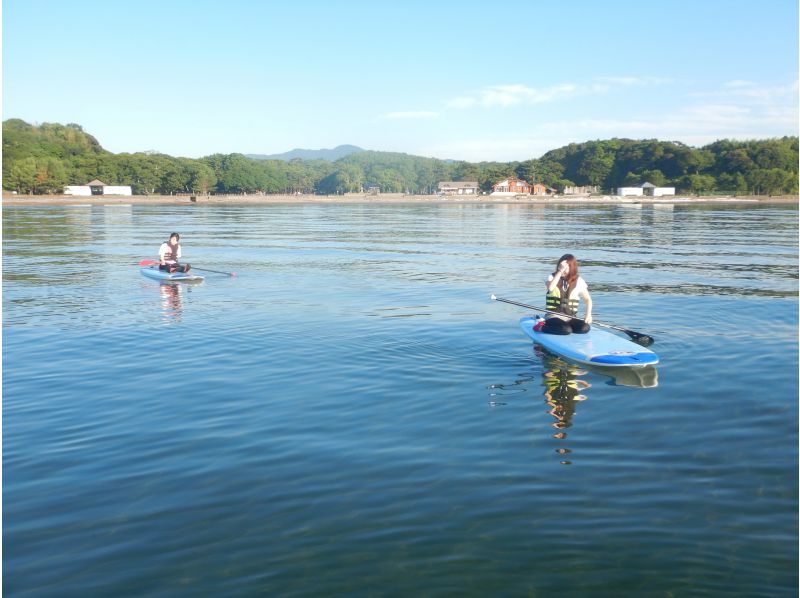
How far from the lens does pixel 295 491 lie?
8.18 metres

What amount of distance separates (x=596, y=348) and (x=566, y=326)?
4.19ft

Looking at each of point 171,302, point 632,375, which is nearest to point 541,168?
point 171,302

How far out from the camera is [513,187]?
7520 inches

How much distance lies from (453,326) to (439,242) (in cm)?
3089

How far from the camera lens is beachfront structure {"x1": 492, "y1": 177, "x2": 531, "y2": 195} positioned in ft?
627

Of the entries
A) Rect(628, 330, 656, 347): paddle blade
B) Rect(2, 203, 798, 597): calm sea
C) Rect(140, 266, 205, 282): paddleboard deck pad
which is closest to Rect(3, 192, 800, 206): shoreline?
Rect(140, 266, 205, 282): paddleboard deck pad

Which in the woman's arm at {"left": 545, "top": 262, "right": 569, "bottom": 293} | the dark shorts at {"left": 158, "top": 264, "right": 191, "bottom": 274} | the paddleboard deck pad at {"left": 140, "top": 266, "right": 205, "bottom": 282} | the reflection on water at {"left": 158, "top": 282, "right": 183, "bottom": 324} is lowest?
the reflection on water at {"left": 158, "top": 282, "right": 183, "bottom": 324}

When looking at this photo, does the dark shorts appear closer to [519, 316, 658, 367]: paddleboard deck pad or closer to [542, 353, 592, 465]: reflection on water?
[519, 316, 658, 367]: paddleboard deck pad

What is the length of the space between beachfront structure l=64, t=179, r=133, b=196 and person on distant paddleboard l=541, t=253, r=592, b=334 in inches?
5967

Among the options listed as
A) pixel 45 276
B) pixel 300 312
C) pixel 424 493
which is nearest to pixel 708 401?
pixel 424 493

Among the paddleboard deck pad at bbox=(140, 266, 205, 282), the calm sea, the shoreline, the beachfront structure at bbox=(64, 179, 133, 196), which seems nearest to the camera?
the calm sea

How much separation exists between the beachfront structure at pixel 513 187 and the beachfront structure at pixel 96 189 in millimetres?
97267

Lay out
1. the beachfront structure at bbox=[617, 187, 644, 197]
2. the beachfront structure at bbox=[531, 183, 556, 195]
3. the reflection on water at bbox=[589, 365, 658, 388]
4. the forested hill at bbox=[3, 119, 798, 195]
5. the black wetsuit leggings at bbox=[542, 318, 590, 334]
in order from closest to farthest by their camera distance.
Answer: the reflection on water at bbox=[589, 365, 658, 388] → the black wetsuit leggings at bbox=[542, 318, 590, 334] → the forested hill at bbox=[3, 119, 798, 195] → the beachfront structure at bbox=[617, 187, 644, 197] → the beachfront structure at bbox=[531, 183, 556, 195]

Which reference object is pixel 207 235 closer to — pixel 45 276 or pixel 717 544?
pixel 45 276
